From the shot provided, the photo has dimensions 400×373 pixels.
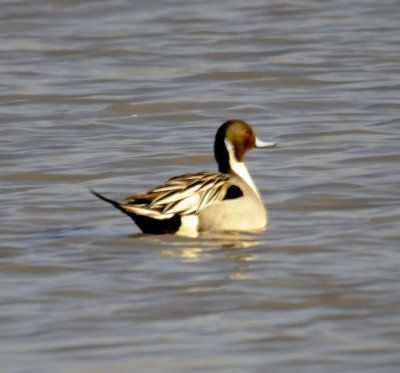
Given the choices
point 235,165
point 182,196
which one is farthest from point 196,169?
point 182,196

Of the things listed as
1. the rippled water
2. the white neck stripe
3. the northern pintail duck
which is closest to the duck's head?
the white neck stripe

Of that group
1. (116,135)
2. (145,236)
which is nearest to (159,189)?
(145,236)

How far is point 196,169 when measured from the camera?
34.2 ft

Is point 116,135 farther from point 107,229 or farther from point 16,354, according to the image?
point 16,354

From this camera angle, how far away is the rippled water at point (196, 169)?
6.13m

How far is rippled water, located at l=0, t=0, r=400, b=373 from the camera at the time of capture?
613cm

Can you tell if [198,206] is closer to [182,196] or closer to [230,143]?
[182,196]

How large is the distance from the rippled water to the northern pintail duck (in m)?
A: 0.12

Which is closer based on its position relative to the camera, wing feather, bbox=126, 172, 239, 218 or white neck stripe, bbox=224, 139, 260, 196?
wing feather, bbox=126, 172, 239, 218

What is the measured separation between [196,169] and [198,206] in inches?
84.3

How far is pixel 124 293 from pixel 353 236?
1757 mm

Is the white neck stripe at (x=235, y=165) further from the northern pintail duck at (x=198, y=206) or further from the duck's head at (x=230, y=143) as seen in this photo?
the northern pintail duck at (x=198, y=206)

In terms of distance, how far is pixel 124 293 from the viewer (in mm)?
6922

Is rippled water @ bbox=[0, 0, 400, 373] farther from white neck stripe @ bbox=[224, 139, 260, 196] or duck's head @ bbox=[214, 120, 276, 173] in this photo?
duck's head @ bbox=[214, 120, 276, 173]
